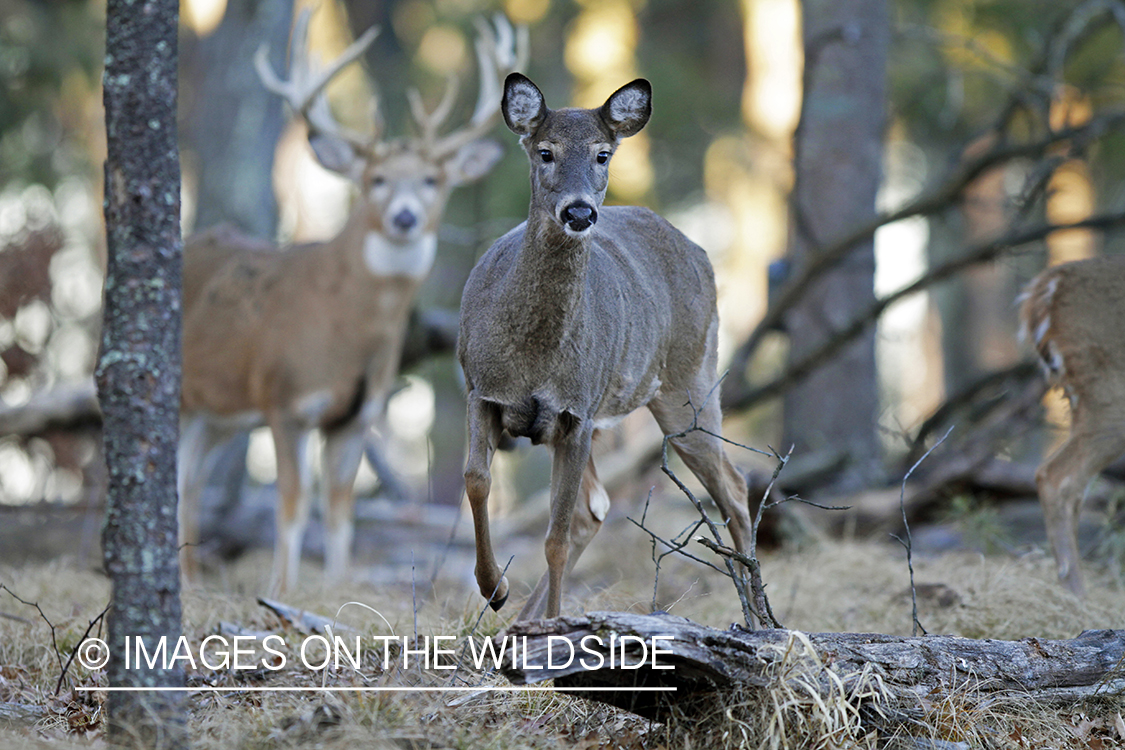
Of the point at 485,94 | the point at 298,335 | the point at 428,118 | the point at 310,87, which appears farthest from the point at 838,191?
the point at 298,335

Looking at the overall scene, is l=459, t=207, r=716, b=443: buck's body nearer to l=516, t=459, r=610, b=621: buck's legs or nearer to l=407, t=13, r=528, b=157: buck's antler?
l=516, t=459, r=610, b=621: buck's legs

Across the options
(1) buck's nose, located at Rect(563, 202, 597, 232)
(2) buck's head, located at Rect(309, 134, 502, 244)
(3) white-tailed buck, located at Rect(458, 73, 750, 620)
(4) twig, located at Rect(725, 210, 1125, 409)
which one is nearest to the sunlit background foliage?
(2) buck's head, located at Rect(309, 134, 502, 244)

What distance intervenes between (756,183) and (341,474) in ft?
36.4

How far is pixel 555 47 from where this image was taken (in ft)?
65.4

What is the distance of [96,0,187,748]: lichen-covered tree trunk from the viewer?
3.17 m

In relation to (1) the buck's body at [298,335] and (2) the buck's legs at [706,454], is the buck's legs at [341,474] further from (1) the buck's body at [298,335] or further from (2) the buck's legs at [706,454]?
(2) the buck's legs at [706,454]

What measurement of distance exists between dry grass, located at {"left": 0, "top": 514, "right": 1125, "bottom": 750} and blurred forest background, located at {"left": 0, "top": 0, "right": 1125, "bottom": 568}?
120 cm

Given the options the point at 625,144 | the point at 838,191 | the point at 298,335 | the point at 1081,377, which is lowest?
the point at 1081,377

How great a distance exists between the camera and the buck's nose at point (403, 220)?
320 inches

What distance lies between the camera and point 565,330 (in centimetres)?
426

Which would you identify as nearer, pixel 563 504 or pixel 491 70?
pixel 563 504

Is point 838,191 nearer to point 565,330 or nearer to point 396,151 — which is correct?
point 396,151

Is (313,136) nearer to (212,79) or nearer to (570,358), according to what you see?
(212,79)

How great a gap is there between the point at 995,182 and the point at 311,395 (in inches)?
603
